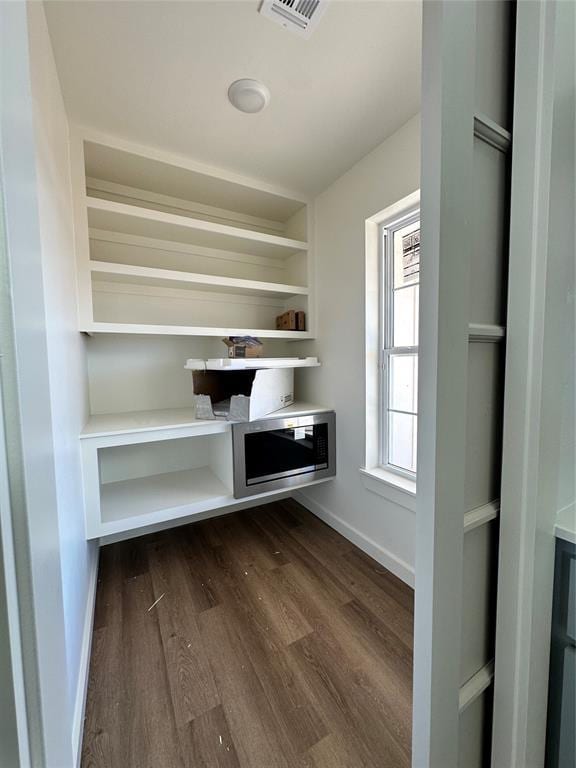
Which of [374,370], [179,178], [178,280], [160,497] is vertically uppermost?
[179,178]

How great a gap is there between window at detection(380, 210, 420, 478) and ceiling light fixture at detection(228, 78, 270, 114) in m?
0.86

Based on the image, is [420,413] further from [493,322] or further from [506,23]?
[506,23]

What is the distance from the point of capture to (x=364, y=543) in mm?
1835

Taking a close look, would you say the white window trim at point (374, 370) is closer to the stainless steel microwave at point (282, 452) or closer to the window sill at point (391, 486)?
the window sill at point (391, 486)

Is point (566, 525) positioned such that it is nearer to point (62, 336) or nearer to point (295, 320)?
point (62, 336)

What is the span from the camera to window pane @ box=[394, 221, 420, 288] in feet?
5.33

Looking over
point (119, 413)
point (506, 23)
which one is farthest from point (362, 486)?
point (506, 23)

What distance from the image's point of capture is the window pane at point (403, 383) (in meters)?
1.66

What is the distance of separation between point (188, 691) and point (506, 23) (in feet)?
6.71

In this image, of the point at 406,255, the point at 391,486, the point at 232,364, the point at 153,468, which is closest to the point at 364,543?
the point at 391,486

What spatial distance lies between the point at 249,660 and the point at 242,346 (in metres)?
1.46

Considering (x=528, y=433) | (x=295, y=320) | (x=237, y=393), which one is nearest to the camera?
(x=528, y=433)

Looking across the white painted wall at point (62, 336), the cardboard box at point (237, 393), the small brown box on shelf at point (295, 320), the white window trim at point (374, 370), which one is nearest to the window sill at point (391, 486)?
the white window trim at point (374, 370)

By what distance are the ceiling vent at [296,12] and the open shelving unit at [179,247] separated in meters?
0.85
